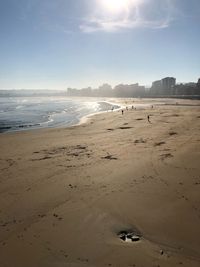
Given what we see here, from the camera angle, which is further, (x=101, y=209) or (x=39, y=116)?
(x=39, y=116)

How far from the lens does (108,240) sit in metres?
7.81

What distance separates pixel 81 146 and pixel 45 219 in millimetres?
11795

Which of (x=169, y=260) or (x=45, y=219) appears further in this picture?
(x=45, y=219)

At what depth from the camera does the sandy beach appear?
7.20 metres

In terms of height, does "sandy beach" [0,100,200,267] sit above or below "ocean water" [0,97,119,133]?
above

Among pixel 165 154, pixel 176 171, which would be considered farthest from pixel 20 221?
pixel 165 154

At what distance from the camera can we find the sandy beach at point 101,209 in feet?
23.6

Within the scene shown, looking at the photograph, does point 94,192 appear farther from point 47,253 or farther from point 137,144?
point 137,144

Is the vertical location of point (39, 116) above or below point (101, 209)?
below

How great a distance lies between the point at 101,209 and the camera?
965 cm

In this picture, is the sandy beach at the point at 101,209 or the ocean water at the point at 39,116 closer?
the sandy beach at the point at 101,209

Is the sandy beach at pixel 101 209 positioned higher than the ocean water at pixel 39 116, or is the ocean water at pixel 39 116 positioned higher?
the sandy beach at pixel 101 209

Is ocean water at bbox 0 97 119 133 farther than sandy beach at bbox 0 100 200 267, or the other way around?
ocean water at bbox 0 97 119 133

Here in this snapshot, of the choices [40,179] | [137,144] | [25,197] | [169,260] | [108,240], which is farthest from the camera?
[137,144]
